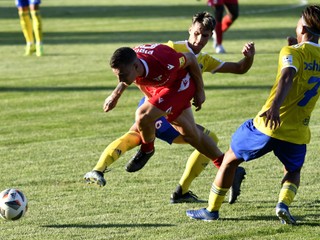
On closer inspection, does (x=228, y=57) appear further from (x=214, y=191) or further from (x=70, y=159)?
(x=214, y=191)

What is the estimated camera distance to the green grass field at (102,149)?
7.82m

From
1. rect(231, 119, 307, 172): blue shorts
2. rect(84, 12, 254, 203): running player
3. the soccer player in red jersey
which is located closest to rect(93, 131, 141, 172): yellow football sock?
rect(84, 12, 254, 203): running player

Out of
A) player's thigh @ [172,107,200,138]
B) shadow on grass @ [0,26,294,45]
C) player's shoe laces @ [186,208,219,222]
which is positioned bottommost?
shadow on grass @ [0,26,294,45]

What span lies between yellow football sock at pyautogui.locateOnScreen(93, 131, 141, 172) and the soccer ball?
33.2 inches

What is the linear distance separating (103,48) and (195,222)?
1436cm

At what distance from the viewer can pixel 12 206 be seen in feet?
25.7

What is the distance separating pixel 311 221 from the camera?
7.89 meters

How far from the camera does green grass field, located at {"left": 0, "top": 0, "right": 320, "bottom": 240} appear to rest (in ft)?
25.6

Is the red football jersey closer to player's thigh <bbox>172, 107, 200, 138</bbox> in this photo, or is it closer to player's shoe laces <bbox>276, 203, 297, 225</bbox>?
player's thigh <bbox>172, 107, 200, 138</bbox>

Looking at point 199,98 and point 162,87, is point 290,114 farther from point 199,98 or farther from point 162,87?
point 162,87

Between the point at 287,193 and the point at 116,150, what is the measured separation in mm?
1819

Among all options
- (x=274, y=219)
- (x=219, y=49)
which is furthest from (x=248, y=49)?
(x=219, y=49)

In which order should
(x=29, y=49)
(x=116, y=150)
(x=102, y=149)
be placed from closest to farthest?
(x=116, y=150) → (x=102, y=149) → (x=29, y=49)

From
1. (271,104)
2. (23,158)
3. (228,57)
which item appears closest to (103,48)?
(228,57)
